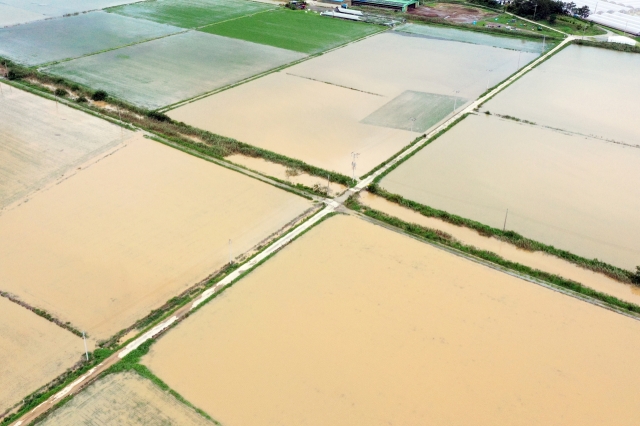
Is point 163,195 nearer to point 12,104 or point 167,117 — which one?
point 167,117

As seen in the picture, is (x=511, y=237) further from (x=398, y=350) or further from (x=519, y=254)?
(x=398, y=350)

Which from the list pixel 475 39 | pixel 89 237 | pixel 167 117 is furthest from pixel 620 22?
pixel 89 237

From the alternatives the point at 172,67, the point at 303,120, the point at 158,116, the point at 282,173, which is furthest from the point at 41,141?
the point at 303,120

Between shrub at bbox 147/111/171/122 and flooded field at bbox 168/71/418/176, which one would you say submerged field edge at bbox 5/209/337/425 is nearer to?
flooded field at bbox 168/71/418/176

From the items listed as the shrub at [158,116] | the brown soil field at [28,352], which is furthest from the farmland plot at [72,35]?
the brown soil field at [28,352]

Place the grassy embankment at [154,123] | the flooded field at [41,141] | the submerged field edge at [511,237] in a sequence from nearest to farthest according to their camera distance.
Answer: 1. the submerged field edge at [511,237]
2. the flooded field at [41,141]
3. the grassy embankment at [154,123]

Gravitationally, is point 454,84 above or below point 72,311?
above

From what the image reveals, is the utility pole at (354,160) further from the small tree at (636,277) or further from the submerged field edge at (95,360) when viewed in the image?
the small tree at (636,277)
